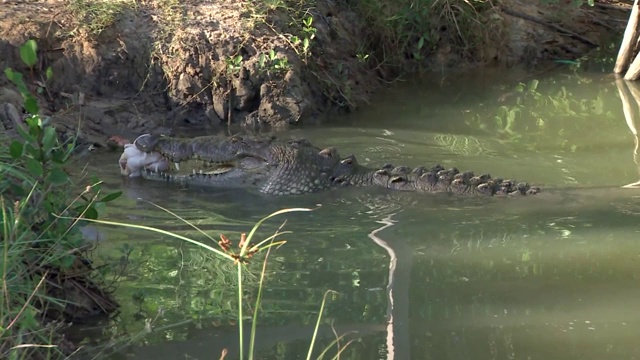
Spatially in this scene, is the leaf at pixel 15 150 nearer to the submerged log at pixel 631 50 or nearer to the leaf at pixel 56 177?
the leaf at pixel 56 177

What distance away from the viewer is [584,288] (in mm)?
5340

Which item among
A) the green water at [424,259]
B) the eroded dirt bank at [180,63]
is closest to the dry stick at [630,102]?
the green water at [424,259]

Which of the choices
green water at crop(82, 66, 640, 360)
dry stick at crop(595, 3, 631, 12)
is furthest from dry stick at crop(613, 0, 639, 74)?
dry stick at crop(595, 3, 631, 12)

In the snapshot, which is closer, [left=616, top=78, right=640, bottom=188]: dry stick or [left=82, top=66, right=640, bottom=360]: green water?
[left=82, top=66, right=640, bottom=360]: green water

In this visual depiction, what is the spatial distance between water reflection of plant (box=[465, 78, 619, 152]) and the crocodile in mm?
1719

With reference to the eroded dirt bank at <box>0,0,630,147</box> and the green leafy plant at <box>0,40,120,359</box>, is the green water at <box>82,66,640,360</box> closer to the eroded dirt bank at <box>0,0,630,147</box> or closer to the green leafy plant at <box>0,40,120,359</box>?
the green leafy plant at <box>0,40,120,359</box>

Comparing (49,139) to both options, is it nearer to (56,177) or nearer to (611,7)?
(56,177)

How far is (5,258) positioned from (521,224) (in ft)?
13.2

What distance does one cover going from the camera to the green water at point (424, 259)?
4.60 metres

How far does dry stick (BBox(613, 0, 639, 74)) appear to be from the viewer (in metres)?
11.3

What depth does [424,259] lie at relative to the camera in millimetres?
5836

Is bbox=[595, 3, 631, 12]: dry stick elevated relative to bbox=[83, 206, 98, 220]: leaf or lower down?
lower down

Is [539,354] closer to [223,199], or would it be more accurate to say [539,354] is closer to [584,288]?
[584,288]

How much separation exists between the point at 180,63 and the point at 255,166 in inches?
88.4
